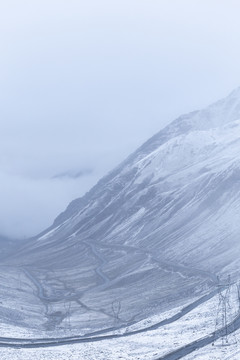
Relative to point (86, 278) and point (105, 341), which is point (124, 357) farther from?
point (86, 278)

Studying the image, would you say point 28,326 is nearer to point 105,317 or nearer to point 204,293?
point 105,317

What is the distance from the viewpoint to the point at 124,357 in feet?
242

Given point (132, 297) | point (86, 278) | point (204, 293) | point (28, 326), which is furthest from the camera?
point (86, 278)

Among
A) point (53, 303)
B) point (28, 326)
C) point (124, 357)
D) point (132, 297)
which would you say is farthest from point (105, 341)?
point (53, 303)

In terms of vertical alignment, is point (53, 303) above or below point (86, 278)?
below

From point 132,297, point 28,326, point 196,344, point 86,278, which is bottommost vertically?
point 196,344

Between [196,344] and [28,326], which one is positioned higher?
[28,326]

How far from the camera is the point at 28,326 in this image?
11125 cm

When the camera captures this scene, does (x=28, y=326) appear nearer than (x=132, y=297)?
Yes

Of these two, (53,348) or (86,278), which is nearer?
(53,348)

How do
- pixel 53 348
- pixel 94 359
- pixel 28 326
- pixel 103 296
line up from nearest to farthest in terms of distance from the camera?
pixel 94 359 → pixel 53 348 → pixel 28 326 → pixel 103 296

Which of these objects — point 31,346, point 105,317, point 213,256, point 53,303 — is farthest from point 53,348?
point 213,256

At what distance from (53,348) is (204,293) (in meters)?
49.4

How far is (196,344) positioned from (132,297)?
221 ft
